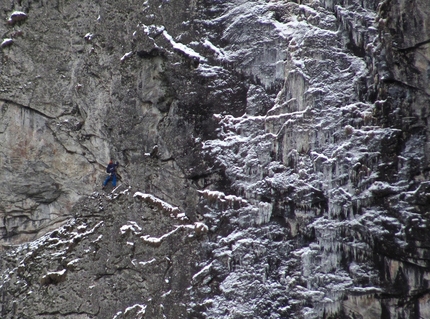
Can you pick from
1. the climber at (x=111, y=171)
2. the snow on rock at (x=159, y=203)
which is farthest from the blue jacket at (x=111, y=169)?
the snow on rock at (x=159, y=203)

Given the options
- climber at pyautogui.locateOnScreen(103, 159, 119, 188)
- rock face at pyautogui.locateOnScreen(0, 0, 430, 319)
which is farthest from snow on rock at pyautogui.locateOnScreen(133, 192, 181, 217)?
climber at pyautogui.locateOnScreen(103, 159, 119, 188)

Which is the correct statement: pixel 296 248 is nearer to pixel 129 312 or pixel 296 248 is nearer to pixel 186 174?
pixel 186 174

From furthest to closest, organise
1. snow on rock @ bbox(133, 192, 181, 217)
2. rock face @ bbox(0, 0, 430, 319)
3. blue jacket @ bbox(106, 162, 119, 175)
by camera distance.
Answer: blue jacket @ bbox(106, 162, 119, 175)
snow on rock @ bbox(133, 192, 181, 217)
rock face @ bbox(0, 0, 430, 319)

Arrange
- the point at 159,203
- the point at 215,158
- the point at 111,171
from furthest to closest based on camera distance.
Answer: the point at 111,171
the point at 159,203
the point at 215,158

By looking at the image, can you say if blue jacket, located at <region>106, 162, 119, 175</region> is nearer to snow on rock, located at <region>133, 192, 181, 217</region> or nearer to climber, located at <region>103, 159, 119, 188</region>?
climber, located at <region>103, 159, 119, 188</region>

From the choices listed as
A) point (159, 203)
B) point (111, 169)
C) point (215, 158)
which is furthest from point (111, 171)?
point (215, 158)

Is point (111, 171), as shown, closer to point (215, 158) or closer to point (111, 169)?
point (111, 169)

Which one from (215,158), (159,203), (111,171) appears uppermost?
(215,158)

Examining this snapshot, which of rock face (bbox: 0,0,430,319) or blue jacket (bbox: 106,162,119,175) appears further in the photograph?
blue jacket (bbox: 106,162,119,175)
